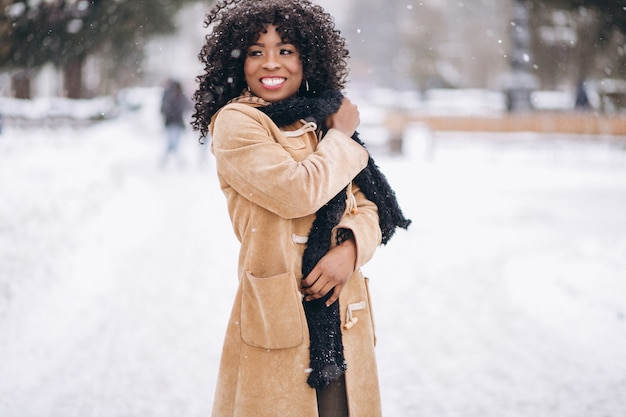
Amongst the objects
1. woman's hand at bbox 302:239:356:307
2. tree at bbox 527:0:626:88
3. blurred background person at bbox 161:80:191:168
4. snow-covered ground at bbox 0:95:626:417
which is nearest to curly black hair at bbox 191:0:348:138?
woman's hand at bbox 302:239:356:307

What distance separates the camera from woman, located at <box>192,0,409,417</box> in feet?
7.01

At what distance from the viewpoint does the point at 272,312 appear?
85.0 inches

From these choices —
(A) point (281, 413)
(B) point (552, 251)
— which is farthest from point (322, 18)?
(B) point (552, 251)

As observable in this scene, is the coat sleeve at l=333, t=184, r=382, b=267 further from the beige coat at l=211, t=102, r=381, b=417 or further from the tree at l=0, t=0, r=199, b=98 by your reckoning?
the tree at l=0, t=0, r=199, b=98

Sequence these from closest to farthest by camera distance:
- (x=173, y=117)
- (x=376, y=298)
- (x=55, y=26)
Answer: (x=376, y=298)
(x=55, y=26)
(x=173, y=117)

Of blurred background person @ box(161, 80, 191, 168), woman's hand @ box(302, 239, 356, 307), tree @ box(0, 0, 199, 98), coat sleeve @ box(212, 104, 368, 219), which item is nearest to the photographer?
coat sleeve @ box(212, 104, 368, 219)

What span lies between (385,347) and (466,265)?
2.72 metres

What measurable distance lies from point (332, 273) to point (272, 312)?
23 centimetres

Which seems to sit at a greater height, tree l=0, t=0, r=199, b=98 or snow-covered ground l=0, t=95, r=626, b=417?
tree l=0, t=0, r=199, b=98

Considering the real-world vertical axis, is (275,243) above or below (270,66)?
below

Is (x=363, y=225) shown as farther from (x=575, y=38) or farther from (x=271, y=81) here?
(x=575, y=38)

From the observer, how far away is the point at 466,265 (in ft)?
24.7

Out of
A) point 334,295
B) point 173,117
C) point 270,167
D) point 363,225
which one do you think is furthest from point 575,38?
point 270,167

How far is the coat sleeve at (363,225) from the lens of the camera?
Result: 224cm
